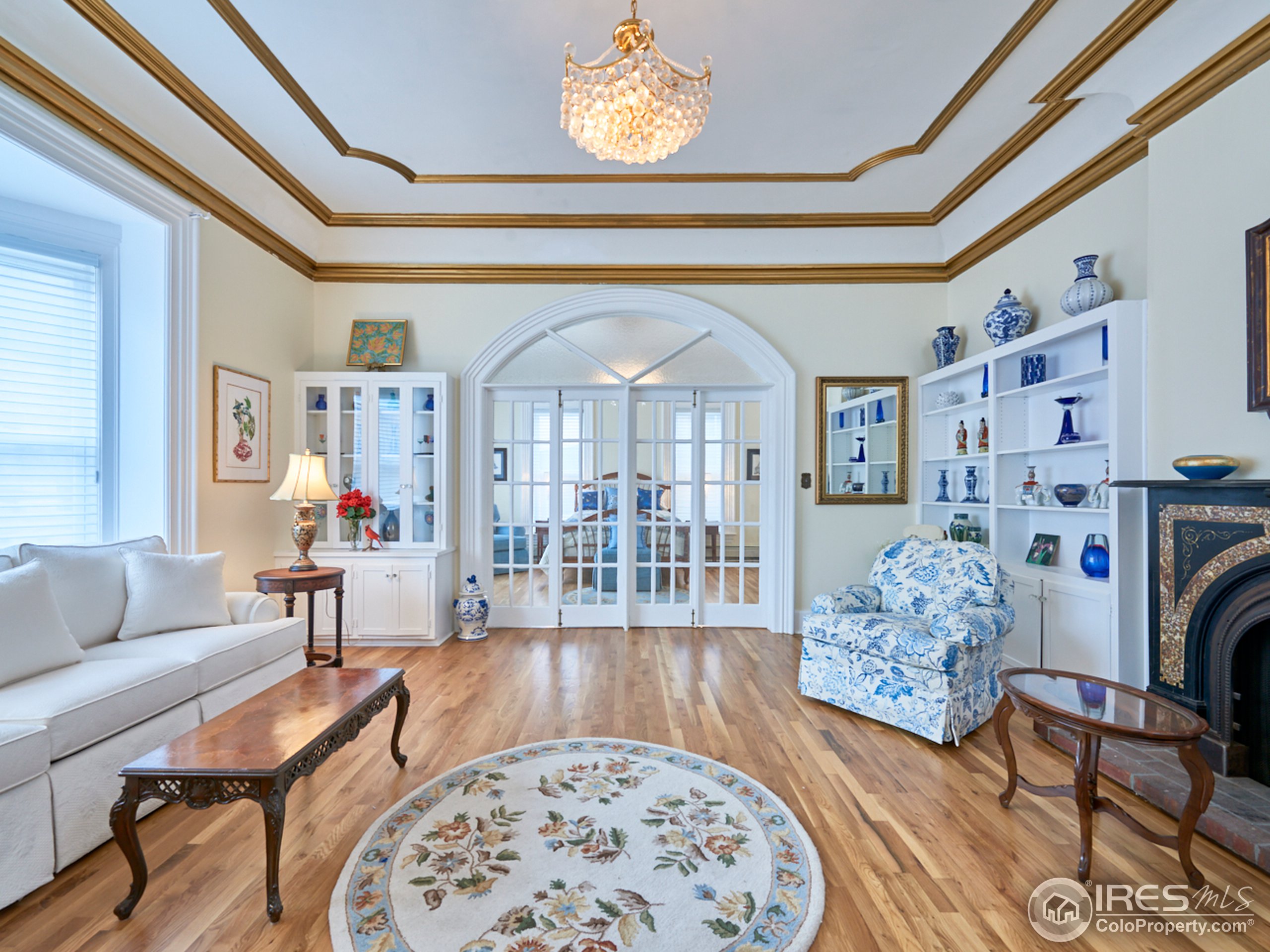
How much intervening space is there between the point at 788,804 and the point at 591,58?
11.7 feet

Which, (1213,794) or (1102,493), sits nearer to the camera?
(1213,794)

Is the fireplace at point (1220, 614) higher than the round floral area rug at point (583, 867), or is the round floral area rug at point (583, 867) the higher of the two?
the fireplace at point (1220, 614)

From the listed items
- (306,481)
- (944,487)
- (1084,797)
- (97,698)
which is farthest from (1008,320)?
(97,698)

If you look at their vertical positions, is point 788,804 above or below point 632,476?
below

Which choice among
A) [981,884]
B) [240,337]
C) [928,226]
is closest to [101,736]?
[240,337]

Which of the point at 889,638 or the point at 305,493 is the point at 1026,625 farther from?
the point at 305,493

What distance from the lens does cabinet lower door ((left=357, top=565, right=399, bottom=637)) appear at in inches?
168

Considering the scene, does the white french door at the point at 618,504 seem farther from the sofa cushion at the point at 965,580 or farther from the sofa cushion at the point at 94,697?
the sofa cushion at the point at 94,697

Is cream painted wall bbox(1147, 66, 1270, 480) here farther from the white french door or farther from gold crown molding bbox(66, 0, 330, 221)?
gold crown molding bbox(66, 0, 330, 221)

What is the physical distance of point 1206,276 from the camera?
246cm

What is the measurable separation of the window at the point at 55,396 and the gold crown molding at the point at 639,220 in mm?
1847

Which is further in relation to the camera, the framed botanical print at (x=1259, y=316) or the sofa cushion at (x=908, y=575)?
the sofa cushion at (x=908, y=575)

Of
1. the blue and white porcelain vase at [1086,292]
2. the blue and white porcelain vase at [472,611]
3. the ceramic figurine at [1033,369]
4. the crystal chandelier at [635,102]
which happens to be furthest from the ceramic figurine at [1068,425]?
the blue and white porcelain vase at [472,611]

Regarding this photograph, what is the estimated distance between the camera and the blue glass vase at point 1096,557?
10.1ft
